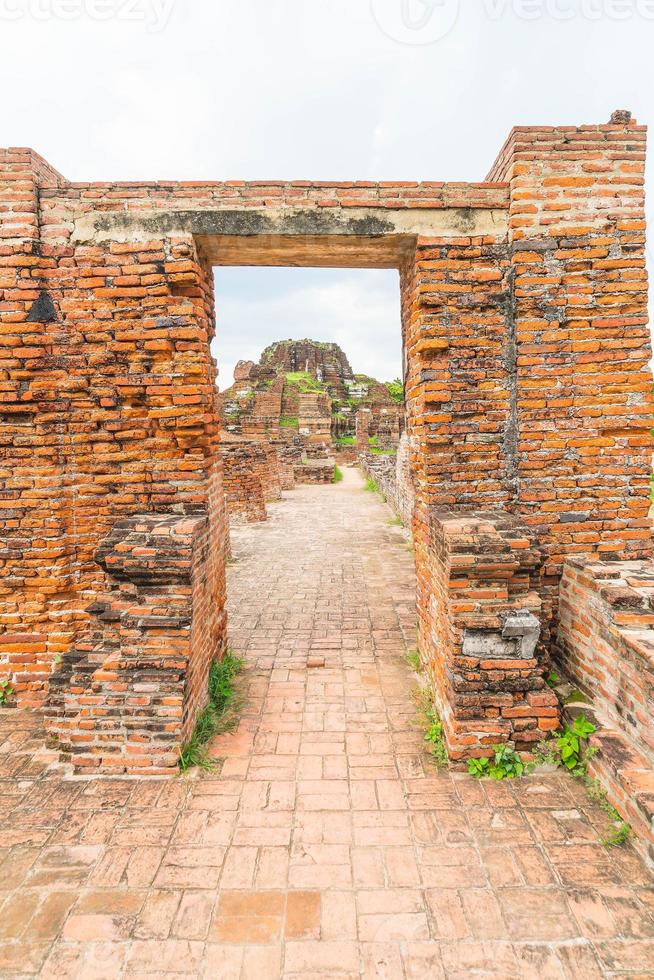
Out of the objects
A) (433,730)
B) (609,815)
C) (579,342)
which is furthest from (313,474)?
(609,815)

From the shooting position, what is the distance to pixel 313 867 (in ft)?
8.16

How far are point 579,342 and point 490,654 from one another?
2431 millimetres

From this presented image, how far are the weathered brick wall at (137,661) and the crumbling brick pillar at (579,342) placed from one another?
2.66 m

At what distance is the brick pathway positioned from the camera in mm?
2055

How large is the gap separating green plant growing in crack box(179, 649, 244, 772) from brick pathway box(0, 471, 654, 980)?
115mm

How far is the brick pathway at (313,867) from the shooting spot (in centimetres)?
205

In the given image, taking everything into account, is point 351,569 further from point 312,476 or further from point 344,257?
point 312,476

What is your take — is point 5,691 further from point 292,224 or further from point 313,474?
point 313,474

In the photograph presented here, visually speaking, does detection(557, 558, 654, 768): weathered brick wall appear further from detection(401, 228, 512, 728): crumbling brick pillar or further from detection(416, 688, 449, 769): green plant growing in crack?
detection(416, 688, 449, 769): green plant growing in crack

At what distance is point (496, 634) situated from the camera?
325 centimetres

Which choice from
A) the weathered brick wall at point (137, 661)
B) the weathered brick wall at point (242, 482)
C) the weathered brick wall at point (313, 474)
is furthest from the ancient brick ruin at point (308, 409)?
the weathered brick wall at point (137, 661)

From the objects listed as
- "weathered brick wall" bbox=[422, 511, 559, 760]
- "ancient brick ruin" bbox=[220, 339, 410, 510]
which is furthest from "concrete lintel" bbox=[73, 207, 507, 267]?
"ancient brick ruin" bbox=[220, 339, 410, 510]

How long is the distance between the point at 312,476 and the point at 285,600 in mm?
16378

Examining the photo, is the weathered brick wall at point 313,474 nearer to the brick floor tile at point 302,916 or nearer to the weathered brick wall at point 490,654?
the weathered brick wall at point 490,654
